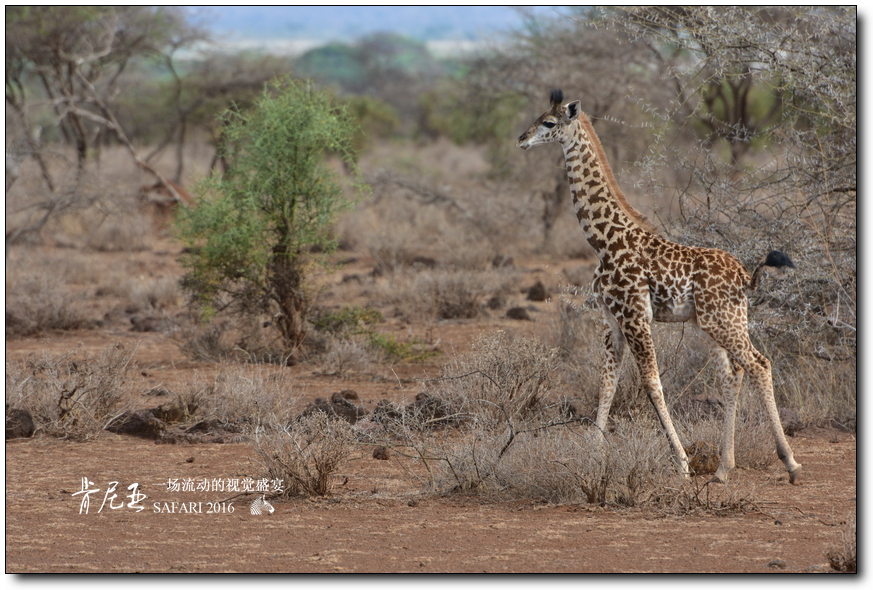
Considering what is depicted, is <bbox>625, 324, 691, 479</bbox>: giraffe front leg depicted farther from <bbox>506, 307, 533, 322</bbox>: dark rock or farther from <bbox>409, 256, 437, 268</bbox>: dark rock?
<bbox>409, 256, 437, 268</bbox>: dark rock

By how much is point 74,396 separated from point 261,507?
8.03ft

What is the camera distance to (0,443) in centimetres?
596

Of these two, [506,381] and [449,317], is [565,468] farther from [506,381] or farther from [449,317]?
[449,317]

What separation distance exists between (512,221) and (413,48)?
45.3 meters

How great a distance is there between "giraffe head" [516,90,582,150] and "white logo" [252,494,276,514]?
247 cm

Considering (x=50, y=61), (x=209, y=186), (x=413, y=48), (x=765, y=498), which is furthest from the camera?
(x=413, y=48)

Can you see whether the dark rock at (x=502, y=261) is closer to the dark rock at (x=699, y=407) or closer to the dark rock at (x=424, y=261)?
the dark rock at (x=424, y=261)

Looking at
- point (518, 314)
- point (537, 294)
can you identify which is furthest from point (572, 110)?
point (537, 294)

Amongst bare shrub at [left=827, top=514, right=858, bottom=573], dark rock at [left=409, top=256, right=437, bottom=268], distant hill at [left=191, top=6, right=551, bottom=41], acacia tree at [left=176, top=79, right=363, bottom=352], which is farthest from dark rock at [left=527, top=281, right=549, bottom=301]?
distant hill at [left=191, top=6, right=551, bottom=41]

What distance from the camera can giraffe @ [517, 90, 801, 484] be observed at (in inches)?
209

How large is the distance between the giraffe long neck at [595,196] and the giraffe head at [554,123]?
9 cm

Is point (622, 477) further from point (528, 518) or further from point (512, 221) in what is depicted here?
point (512, 221)

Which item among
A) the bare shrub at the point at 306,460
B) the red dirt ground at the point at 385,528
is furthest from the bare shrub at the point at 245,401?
the bare shrub at the point at 306,460

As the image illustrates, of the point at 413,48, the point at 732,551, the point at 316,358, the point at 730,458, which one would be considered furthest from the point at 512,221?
the point at 413,48
